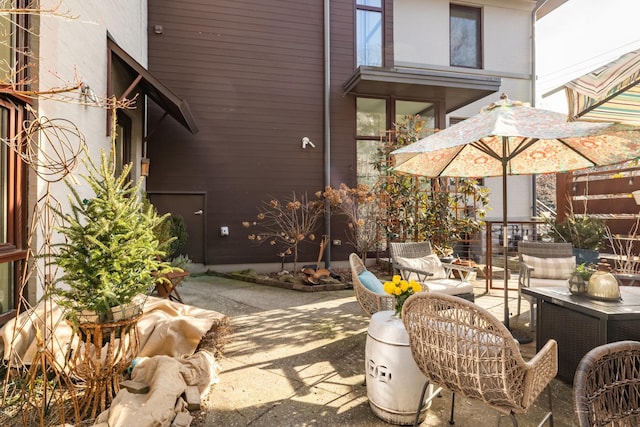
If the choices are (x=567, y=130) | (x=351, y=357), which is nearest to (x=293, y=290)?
(x=351, y=357)

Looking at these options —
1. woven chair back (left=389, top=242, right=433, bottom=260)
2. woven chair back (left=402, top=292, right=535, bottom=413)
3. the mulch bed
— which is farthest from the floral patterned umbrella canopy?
the mulch bed

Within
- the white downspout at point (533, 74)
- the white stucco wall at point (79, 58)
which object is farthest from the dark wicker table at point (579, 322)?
the white downspout at point (533, 74)

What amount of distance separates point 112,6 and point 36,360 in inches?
191

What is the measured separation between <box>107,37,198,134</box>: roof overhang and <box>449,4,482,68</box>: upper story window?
7.53 m

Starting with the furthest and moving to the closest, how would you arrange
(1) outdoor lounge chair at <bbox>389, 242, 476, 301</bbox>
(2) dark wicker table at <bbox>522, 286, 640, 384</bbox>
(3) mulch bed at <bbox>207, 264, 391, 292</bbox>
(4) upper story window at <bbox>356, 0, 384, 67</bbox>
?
(4) upper story window at <bbox>356, 0, 384, 67</bbox>
(3) mulch bed at <bbox>207, 264, 391, 292</bbox>
(1) outdoor lounge chair at <bbox>389, 242, 476, 301</bbox>
(2) dark wicker table at <bbox>522, 286, 640, 384</bbox>

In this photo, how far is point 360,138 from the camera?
788 centimetres

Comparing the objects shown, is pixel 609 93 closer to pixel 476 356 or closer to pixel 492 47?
pixel 476 356

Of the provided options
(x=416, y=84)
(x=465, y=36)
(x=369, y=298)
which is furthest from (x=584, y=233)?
(x=465, y=36)

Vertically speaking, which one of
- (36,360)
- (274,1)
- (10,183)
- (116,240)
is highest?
(274,1)

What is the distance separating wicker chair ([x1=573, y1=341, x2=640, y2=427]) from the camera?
1195 millimetres

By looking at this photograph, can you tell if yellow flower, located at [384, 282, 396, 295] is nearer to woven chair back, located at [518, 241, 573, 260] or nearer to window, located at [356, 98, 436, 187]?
woven chair back, located at [518, 241, 573, 260]

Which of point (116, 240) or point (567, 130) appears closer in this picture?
point (116, 240)

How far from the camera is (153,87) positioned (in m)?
5.47

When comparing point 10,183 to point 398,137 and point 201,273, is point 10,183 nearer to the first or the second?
point 201,273
